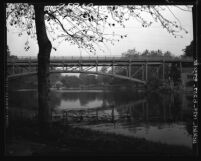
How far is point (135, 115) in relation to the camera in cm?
1370

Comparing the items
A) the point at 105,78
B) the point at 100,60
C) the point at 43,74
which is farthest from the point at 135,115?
the point at 43,74

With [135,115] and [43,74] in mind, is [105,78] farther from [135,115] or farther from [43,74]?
[43,74]

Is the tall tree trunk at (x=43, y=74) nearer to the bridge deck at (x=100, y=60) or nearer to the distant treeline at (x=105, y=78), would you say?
the bridge deck at (x=100, y=60)

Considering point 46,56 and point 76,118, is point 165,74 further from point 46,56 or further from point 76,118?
point 76,118

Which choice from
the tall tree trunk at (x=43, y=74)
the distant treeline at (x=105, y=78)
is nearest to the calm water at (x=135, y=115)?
the distant treeline at (x=105, y=78)

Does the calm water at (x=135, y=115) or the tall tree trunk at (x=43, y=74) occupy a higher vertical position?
the tall tree trunk at (x=43, y=74)

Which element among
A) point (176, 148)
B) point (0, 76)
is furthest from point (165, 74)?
point (0, 76)

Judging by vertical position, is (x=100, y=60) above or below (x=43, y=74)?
above

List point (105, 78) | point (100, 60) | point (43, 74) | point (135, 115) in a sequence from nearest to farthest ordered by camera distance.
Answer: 1. point (43, 74)
2. point (100, 60)
3. point (105, 78)
4. point (135, 115)

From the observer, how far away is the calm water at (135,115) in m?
9.43

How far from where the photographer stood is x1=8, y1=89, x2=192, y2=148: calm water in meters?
9.43

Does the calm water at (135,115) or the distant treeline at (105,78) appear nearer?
the distant treeline at (105,78)

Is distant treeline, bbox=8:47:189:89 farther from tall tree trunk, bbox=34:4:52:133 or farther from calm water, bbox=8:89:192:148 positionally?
tall tree trunk, bbox=34:4:52:133

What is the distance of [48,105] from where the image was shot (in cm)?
624
